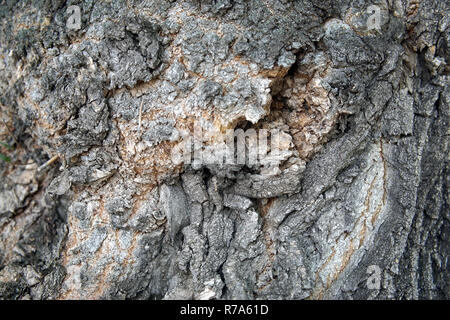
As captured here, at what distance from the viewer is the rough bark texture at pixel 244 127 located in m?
2.00

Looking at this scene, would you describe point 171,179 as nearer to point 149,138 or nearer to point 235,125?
point 149,138

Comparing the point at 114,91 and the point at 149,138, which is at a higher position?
the point at 114,91

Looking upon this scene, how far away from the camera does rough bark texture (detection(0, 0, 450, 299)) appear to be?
6.55 ft

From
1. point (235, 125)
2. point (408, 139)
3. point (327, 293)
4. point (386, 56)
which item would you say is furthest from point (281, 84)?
point (327, 293)

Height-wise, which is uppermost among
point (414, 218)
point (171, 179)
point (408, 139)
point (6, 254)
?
point (408, 139)

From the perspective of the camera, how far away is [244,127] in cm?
209

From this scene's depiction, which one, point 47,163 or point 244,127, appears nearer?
point 244,127

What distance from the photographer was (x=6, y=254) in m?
2.45

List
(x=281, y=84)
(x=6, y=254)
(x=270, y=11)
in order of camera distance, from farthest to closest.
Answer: (x=6, y=254)
(x=281, y=84)
(x=270, y=11)

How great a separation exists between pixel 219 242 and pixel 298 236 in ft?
1.61

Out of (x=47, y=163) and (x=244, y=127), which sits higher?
(x=244, y=127)

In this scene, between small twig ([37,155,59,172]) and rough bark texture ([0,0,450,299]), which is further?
small twig ([37,155,59,172])

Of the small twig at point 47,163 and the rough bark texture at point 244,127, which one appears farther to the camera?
the small twig at point 47,163

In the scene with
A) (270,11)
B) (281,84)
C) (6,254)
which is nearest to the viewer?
(270,11)
